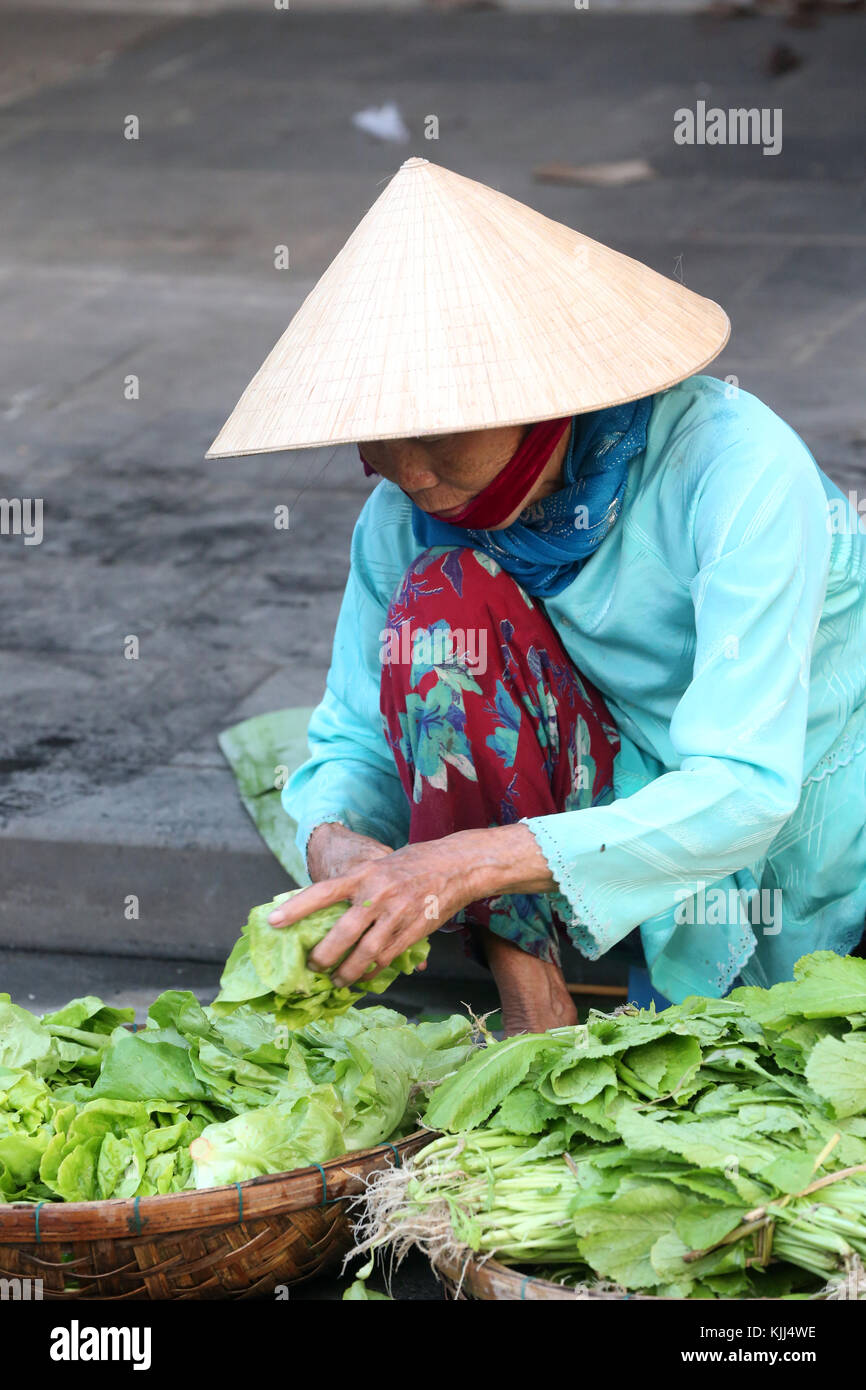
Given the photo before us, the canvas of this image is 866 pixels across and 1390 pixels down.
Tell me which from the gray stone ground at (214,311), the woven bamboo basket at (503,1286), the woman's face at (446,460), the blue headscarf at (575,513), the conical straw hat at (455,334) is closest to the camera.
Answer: the woven bamboo basket at (503,1286)

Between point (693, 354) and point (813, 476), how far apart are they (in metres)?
0.22

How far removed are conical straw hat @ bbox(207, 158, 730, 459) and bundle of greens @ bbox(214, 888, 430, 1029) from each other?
0.56m

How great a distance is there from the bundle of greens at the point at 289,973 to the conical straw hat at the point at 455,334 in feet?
1.82

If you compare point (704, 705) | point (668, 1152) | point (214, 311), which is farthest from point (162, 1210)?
point (214, 311)

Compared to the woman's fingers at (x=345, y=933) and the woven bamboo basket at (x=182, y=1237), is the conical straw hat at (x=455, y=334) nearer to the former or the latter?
the woman's fingers at (x=345, y=933)

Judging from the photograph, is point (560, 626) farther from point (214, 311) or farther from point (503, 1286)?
point (214, 311)

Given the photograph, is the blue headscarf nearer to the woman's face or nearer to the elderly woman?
the elderly woman

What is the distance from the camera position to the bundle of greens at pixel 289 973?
1934 millimetres

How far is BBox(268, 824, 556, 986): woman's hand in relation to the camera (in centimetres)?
190

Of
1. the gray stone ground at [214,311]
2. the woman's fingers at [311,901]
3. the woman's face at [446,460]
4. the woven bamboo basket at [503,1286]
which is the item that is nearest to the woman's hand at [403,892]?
the woman's fingers at [311,901]

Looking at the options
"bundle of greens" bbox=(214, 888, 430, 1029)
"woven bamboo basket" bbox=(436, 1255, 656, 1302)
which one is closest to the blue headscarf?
"bundle of greens" bbox=(214, 888, 430, 1029)

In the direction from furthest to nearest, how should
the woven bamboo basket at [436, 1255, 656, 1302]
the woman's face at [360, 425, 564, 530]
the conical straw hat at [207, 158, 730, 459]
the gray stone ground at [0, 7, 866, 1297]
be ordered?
the gray stone ground at [0, 7, 866, 1297], the woman's face at [360, 425, 564, 530], the conical straw hat at [207, 158, 730, 459], the woven bamboo basket at [436, 1255, 656, 1302]

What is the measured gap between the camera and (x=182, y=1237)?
6.19 ft
